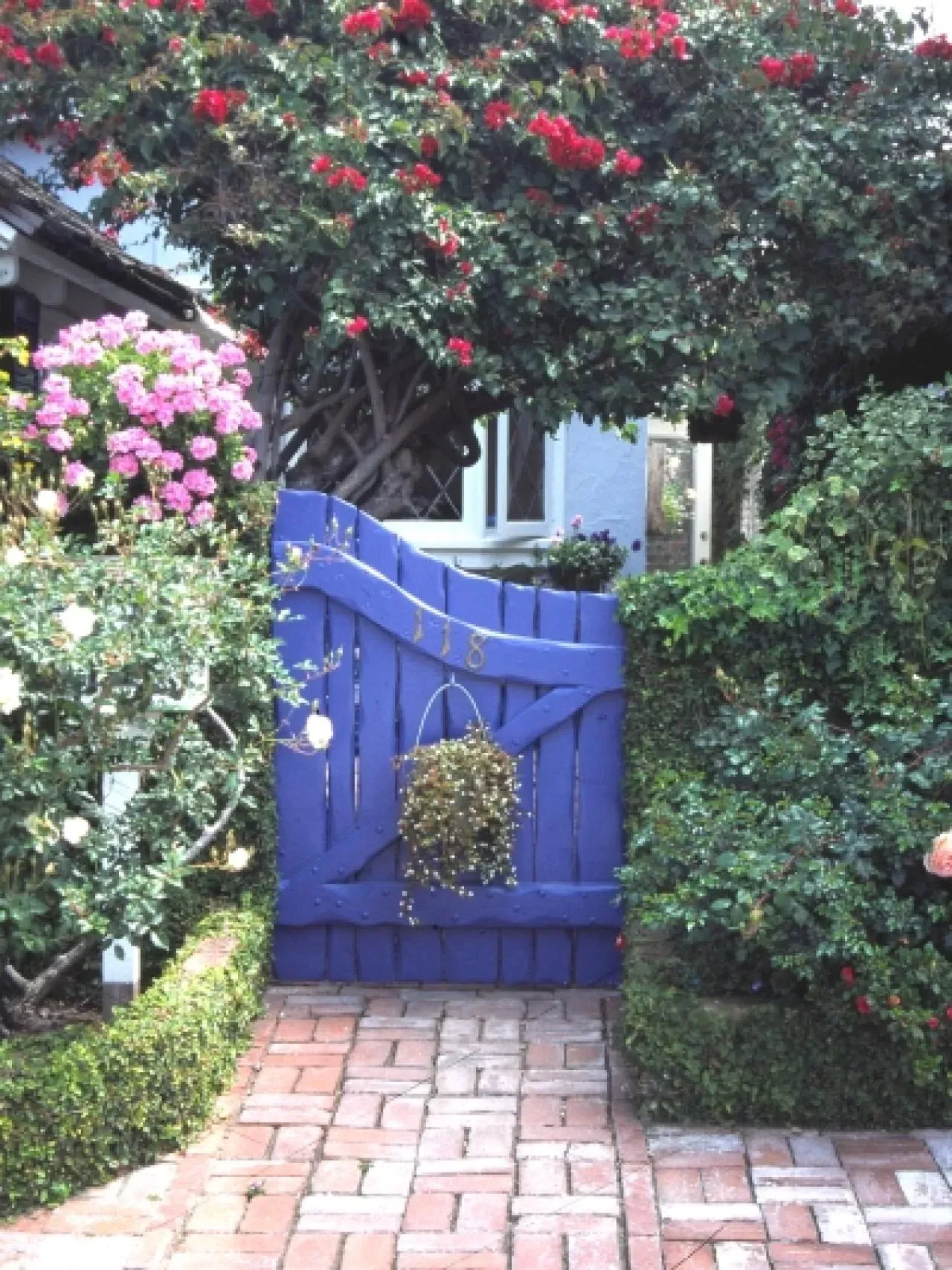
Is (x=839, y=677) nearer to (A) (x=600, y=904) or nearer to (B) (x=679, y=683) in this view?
(B) (x=679, y=683)

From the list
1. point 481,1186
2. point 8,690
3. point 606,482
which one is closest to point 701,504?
point 606,482

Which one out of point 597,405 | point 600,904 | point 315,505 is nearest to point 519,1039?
point 600,904

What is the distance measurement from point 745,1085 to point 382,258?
391cm

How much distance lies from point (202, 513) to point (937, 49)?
4.18 m

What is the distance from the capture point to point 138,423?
5.09 metres

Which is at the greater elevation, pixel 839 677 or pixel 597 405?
pixel 597 405

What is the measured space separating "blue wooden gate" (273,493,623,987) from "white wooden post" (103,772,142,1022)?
0.97 metres

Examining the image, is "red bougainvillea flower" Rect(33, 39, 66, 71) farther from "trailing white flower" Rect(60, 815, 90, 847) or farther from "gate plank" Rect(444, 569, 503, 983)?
"trailing white flower" Rect(60, 815, 90, 847)

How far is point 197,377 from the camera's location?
5133 mm

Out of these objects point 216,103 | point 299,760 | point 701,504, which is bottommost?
point 299,760

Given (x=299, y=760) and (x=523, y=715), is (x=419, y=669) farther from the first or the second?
(x=299, y=760)

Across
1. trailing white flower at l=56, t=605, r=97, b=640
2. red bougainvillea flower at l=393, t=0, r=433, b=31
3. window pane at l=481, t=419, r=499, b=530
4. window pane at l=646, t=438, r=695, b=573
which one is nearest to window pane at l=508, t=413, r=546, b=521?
window pane at l=481, t=419, r=499, b=530

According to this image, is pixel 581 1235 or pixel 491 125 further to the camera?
pixel 491 125

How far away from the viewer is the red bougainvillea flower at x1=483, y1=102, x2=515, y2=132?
258 inches
